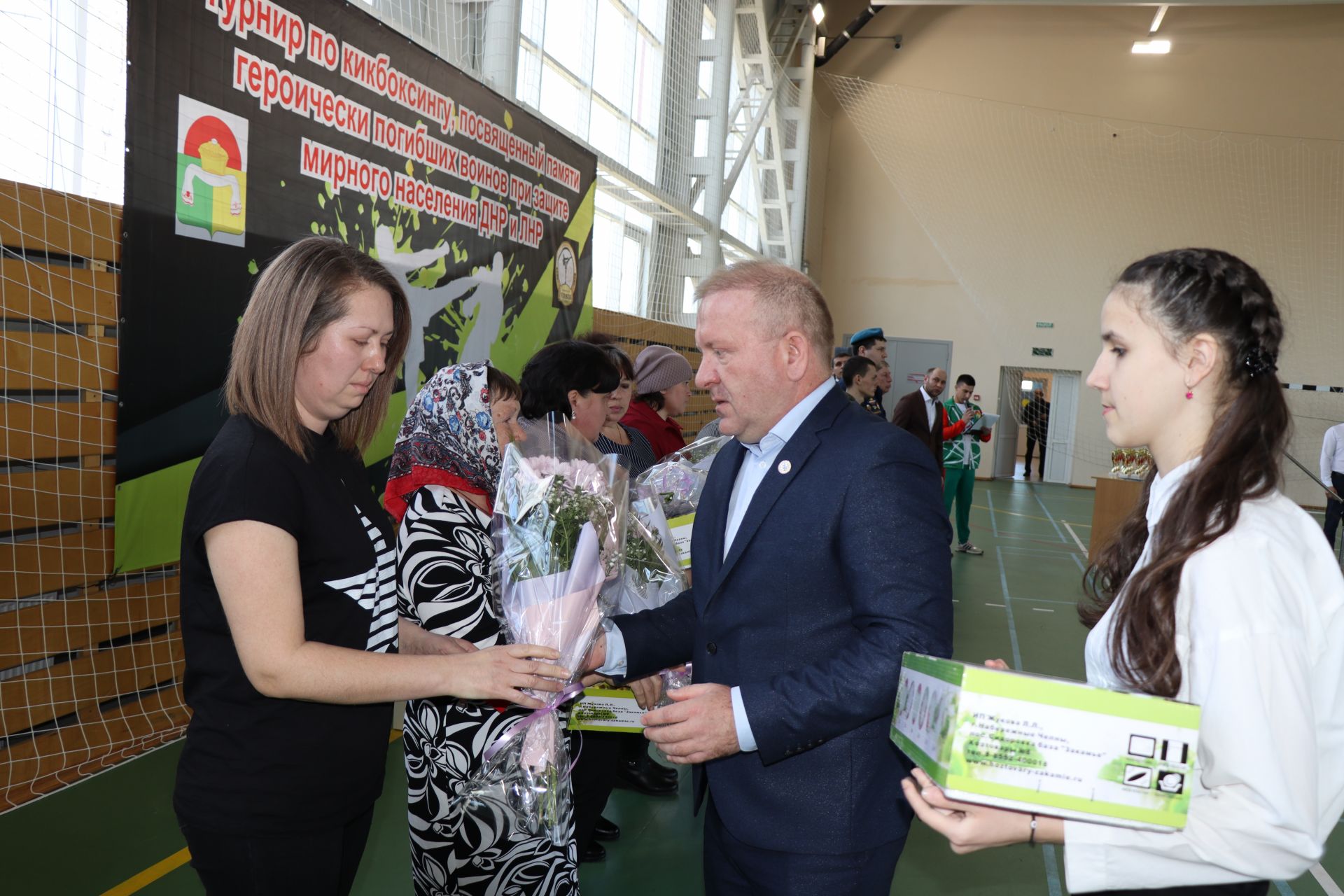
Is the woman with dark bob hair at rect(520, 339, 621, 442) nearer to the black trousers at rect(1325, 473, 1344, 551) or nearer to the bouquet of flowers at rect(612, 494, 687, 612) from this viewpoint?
the bouquet of flowers at rect(612, 494, 687, 612)

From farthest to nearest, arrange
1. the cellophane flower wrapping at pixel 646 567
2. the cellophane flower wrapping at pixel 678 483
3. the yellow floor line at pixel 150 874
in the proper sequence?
1. the yellow floor line at pixel 150 874
2. the cellophane flower wrapping at pixel 678 483
3. the cellophane flower wrapping at pixel 646 567

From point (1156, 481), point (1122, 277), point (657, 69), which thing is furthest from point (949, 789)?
point (657, 69)

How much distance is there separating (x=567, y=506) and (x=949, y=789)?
0.92 m

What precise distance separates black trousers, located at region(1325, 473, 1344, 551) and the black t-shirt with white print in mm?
10171

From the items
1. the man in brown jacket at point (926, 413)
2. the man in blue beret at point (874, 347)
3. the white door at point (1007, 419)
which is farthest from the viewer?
the white door at point (1007, 419)

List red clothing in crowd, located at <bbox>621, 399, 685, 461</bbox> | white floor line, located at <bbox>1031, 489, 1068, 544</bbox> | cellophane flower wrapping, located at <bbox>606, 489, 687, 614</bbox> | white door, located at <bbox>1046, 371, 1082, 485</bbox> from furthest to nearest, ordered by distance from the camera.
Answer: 1. white door, located at <bbox>1046, 371, 1082, 485</bbox>
2. white floor line, located at <bbox>1031, 489, 1068, 544</bbox>
3. red clothing in crowd, located at <bbox>621, 399, 685, 461</bbox>
4. cellophane flower wrapping, located at <bbox>606, 489, 687, 614</bbox>

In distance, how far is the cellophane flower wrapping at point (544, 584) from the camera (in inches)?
66.2

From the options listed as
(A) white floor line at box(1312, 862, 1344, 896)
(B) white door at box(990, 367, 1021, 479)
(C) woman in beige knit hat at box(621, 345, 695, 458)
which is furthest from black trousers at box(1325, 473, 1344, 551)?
(B) white door at box(990, 367, 1021, 479)

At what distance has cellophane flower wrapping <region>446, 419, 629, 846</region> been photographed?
5.51 ft

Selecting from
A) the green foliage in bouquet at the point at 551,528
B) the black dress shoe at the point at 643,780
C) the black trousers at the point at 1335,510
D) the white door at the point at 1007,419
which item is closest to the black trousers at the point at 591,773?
the black dress shoe at the point at 643,780

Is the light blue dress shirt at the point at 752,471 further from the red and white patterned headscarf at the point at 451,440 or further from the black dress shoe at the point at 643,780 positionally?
the black dress shoe at the point at 643,780

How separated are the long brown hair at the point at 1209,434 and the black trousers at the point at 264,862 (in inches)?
49.6

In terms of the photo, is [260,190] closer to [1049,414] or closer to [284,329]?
[284,329]

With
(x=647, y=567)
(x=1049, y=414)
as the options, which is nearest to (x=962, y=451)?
(x=647, y=567)
